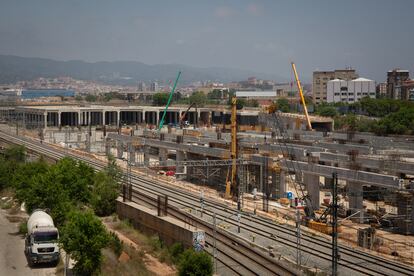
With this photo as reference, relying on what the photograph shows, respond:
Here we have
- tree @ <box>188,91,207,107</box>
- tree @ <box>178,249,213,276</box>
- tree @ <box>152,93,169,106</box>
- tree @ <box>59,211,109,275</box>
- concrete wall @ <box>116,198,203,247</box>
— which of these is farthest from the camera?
Answer: tree @ <box>152,93,169,106</box>

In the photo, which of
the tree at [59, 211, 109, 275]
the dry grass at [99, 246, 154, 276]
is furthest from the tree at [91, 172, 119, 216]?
the tree at [59, 211, 109, 275]

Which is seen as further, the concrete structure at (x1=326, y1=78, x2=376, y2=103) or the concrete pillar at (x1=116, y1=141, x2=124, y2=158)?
the concrete structure at (x1=326, y1=78, x2=376, y2=103)

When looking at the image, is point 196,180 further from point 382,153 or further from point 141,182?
point 382,153

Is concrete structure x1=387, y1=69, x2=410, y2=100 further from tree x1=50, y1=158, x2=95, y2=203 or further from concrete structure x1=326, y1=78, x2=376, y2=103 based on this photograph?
tree x1=50, y1=158, x2=95, y2=203

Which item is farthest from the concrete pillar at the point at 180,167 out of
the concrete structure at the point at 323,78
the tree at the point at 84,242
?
the concrete structure at the point at 323,78

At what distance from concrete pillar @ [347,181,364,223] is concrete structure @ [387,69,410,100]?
309 feet

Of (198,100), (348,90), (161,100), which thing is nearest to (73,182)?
(161,100)

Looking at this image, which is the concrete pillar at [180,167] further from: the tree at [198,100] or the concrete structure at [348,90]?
the concrete structure at [348,90]

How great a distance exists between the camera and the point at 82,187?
22.4 m

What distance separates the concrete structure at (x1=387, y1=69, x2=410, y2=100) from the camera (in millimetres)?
113312

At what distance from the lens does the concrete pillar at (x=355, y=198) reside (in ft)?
70.6

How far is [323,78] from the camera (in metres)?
114

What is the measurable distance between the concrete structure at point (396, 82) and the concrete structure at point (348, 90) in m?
7.19

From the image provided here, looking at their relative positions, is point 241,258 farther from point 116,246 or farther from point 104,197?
point 104,197
